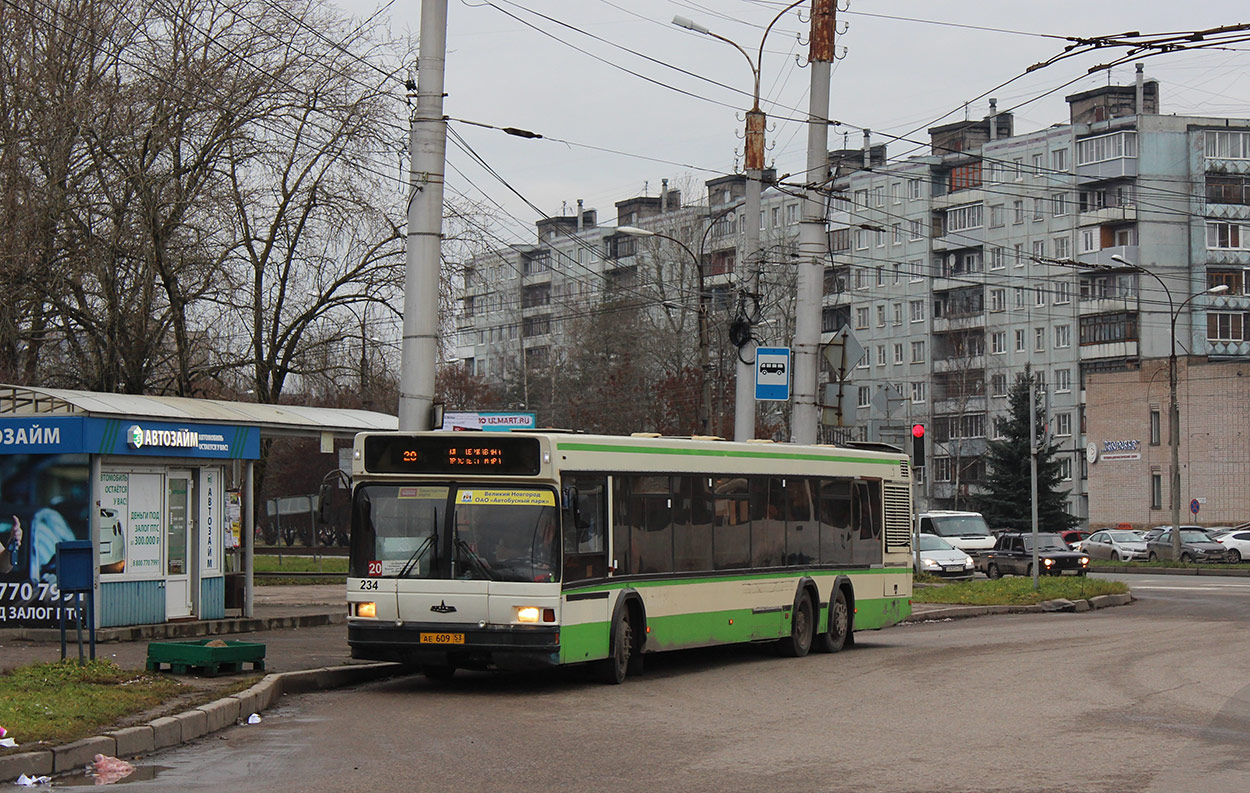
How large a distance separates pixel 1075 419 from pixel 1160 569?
36.7 metres

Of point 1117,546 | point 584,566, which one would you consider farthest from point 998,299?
point 584,566

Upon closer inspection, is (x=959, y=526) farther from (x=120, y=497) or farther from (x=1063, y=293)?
(x=1063, y=293)

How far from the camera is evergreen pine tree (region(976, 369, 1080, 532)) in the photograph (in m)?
66.2

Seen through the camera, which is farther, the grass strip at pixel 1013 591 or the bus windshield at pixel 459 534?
the grass strip at pixel 1013 591

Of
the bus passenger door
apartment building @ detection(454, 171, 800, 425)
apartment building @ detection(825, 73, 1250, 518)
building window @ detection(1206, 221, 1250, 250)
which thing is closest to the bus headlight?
the bus passenger door

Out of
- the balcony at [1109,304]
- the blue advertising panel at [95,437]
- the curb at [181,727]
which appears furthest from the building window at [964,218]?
the curb at [181,727]

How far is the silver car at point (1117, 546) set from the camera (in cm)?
5672

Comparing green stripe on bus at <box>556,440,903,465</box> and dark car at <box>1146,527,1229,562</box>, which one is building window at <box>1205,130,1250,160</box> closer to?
dark car at <box>1146,527,1229,562</box>

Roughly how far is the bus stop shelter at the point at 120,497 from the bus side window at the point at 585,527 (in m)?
6.85

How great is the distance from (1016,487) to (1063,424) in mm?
19306

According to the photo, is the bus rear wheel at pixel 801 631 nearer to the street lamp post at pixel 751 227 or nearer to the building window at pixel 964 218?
the street lamp post at pixel 751 227

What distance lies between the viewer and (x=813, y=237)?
2386cm

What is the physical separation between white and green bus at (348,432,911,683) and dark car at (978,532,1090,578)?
24592 millimetres

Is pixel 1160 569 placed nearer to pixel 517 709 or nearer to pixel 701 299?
pixel 701 299
